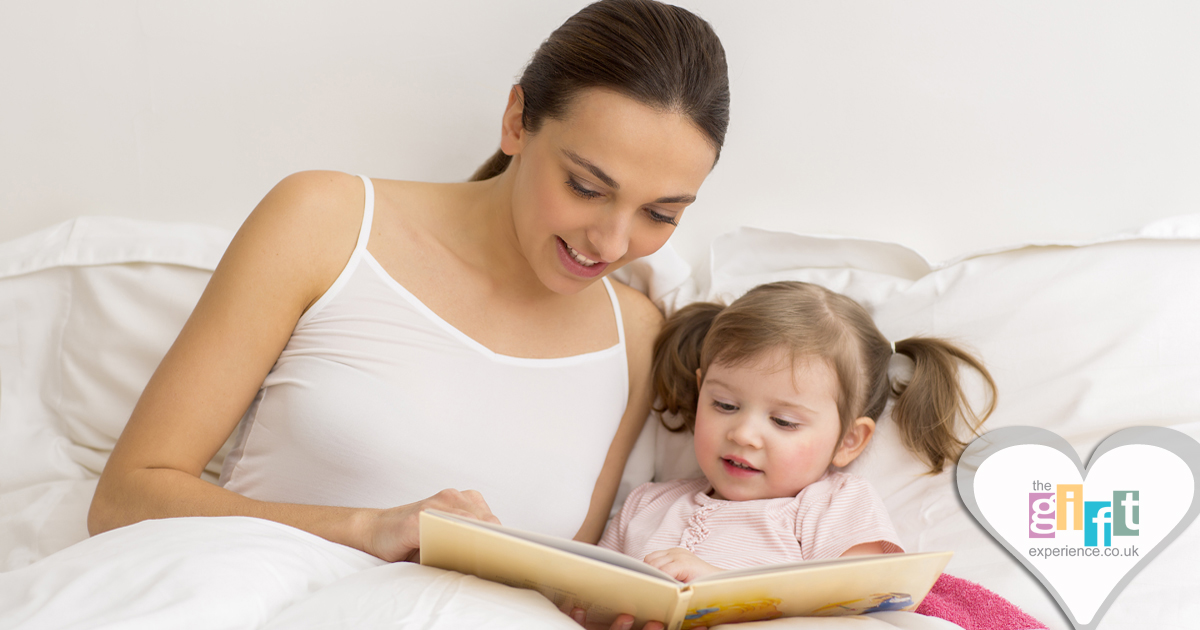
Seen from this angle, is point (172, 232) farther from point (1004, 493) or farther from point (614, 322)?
point (1004, 493)

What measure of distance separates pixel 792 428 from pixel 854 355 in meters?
0.19

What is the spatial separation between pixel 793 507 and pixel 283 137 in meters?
1.40

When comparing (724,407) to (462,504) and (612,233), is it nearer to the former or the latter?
(612,233)

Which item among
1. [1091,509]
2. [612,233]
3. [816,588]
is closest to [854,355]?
[1091,509]

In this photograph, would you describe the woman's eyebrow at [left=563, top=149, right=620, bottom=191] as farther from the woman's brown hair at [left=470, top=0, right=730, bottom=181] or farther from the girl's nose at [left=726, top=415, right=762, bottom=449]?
the girl's nose at [left=726, top=415, right=762, bottom=449]

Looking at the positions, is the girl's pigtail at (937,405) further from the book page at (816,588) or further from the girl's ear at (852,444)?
the book page at (816,588)

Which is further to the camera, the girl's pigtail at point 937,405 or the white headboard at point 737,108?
the white headboard at point 737,108

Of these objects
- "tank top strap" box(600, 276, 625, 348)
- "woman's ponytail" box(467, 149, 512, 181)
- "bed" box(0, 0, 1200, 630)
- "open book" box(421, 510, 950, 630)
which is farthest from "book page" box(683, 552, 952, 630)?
"woman's ponytail" box(467, 149, 512, 181)

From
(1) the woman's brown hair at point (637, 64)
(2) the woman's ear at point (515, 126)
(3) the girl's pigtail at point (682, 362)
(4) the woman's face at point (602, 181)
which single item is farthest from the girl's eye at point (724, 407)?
(2) the woman's ear at point (515, 126)

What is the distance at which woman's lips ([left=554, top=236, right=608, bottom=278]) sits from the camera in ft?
4.22

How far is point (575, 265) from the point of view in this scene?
1.30 metres

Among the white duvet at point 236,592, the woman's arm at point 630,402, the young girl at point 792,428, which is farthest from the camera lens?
A: the woman's arm at point 630,402

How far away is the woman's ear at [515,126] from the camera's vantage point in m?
1.32

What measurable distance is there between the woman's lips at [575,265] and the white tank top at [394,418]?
219 millimetres
